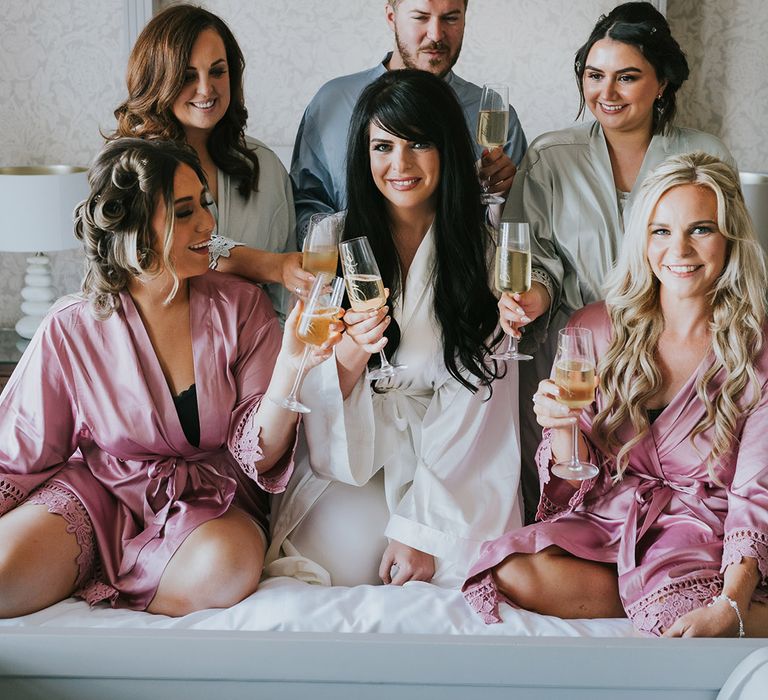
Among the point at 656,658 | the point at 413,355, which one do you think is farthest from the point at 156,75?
the point at 656,658

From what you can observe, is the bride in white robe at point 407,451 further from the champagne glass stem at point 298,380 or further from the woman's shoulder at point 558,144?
the woman's shoulder at point 558,144

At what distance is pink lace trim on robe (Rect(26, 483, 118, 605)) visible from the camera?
2254 mm

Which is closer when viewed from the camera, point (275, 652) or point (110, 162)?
point (275, 652)

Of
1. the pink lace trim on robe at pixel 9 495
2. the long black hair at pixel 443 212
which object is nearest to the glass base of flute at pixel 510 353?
the long black hair at pixel 443 212

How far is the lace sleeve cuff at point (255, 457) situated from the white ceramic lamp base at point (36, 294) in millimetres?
1513

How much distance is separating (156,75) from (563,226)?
1.17m

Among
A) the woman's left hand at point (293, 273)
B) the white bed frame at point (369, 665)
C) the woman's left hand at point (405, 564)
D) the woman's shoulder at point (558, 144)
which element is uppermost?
the woman's shoulder at point (558, 144)

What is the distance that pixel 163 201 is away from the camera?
2.30m

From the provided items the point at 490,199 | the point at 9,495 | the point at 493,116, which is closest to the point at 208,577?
the point at 9,495

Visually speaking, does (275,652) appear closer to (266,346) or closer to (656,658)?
(656,658)

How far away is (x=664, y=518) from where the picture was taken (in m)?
2.27

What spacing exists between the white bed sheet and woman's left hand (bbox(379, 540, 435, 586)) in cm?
13

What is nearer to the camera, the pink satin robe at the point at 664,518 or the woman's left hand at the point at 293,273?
the pink satin robe at the point at 664,518

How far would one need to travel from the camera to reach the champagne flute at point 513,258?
2188mm
